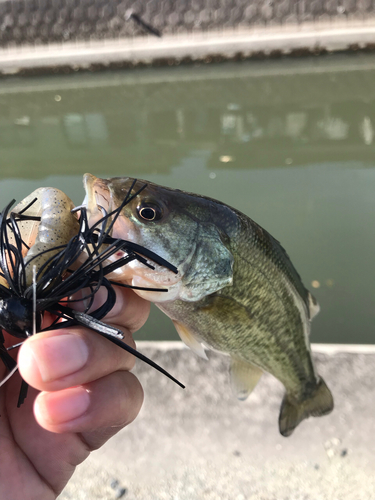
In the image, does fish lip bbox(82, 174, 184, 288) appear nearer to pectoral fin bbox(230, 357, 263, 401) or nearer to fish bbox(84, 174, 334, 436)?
fish bbox(84, 174, 334, 436)

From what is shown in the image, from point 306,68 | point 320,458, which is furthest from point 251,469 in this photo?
point 306,68

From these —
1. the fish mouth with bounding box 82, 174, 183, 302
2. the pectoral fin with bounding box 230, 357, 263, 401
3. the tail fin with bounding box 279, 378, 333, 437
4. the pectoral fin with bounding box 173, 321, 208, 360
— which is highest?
the fish mouth with bounding box 82, 174, 183, 302

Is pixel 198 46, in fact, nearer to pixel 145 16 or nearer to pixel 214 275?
pixel 145 16

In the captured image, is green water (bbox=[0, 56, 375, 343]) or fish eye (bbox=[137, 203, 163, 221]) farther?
green water (bbox=[0, 56, 375, 343])

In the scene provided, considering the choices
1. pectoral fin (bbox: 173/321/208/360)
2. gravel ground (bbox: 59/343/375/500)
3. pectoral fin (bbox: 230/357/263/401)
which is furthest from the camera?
gravel ground (bbox: 59/343/375/500)

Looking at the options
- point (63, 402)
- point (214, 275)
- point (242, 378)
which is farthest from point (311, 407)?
point (63, 402)

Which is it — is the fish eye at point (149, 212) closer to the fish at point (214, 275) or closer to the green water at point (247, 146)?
the fish at point (214, 275)

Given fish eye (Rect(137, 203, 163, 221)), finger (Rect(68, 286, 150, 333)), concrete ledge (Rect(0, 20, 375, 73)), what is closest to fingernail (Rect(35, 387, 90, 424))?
finger (Rect(68, 286, 150, 333))

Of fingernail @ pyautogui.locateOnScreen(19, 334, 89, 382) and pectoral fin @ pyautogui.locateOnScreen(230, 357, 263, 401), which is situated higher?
fingernail @ pyautogui.locateOnScreen(19, 334, 89, 382)
